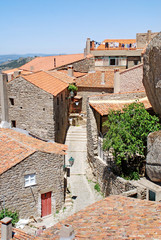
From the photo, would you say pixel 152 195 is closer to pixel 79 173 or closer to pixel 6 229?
pixel 6 229

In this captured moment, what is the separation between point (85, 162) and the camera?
908 inches

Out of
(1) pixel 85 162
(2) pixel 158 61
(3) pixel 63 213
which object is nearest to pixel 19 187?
(3) pixel 63 213

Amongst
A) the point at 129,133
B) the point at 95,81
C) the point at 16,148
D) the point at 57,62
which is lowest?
the point at 16,148

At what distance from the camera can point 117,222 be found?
943 cm

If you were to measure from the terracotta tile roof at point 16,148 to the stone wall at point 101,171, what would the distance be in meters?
3.00

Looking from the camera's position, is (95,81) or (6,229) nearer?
(6,229)

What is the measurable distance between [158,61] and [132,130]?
4.13 m

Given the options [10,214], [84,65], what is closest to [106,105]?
[10,214]

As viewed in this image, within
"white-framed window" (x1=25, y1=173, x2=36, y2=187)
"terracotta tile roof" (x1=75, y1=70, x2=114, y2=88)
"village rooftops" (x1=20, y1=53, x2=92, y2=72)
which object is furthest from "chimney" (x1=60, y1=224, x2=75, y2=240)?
"village rooftops" (x1=20, y1=53, x2=92, y2=72)

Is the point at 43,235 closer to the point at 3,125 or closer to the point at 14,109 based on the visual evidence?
the point at 3,125

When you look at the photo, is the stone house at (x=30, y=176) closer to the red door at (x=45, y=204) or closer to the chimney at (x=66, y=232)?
the red door at (x=45, y=204)

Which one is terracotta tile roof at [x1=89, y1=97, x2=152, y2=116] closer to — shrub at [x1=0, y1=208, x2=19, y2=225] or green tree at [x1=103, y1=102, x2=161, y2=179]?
green tree at [x1=103, y1=102, x2=161, y2=179]

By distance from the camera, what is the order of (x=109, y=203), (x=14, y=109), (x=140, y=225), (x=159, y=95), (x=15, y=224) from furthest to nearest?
(x=14, y=109)
(x=159, y=95)
(x=15, y=224)
(x=109, y=203)
(x=140, y=225)

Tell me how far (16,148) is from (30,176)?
1.81 metres
